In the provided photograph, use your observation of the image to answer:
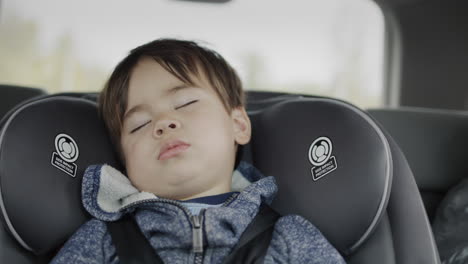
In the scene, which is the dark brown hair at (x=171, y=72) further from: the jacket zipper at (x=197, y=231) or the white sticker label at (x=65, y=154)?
the jacket zipper at (x=197, y=231)

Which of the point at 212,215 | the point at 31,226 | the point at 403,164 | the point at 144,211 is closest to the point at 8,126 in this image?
the point at 31,226

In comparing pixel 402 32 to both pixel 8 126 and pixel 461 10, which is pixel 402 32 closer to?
pixel 461 10

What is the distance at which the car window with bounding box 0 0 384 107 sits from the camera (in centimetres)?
249

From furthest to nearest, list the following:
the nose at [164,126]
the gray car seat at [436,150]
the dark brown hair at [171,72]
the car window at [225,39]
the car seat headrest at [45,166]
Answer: the car window at [225,39] < the gray car seat at [436,150] < the dark brown hair at [171,72] < the nose at [164,126] < the car seat headrest at [45,166]

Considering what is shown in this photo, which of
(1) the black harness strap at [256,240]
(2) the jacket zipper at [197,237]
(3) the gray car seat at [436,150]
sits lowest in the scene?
(3) the gray car seat at [436,150]

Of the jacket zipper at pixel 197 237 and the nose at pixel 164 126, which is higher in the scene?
the nose at pixel 164 126

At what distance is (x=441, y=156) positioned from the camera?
2.15 meters

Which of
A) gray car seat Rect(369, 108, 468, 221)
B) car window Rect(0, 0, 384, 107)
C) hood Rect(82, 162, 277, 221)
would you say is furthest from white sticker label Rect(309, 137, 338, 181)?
car window Rect(0, 0, 384, 107)

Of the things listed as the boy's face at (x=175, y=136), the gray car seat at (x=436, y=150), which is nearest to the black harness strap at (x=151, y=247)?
the boy's face at (x=175, y=136)

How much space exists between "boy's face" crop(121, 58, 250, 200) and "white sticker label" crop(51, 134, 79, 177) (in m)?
0.13

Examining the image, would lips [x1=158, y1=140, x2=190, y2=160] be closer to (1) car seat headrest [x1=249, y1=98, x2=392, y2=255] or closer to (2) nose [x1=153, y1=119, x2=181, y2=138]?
(2) nose [x1=153, y1=119, x2=181, y2=138]

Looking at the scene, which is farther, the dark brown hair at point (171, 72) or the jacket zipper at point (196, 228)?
the dark brown hair at point (171, 72)

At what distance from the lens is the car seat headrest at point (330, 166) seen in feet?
4.25

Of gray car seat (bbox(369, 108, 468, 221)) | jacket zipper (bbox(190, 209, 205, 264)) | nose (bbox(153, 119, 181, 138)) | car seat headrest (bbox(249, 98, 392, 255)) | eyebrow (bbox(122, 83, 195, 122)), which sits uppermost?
eyebrow (bbox(122, 83, 195, 122))
